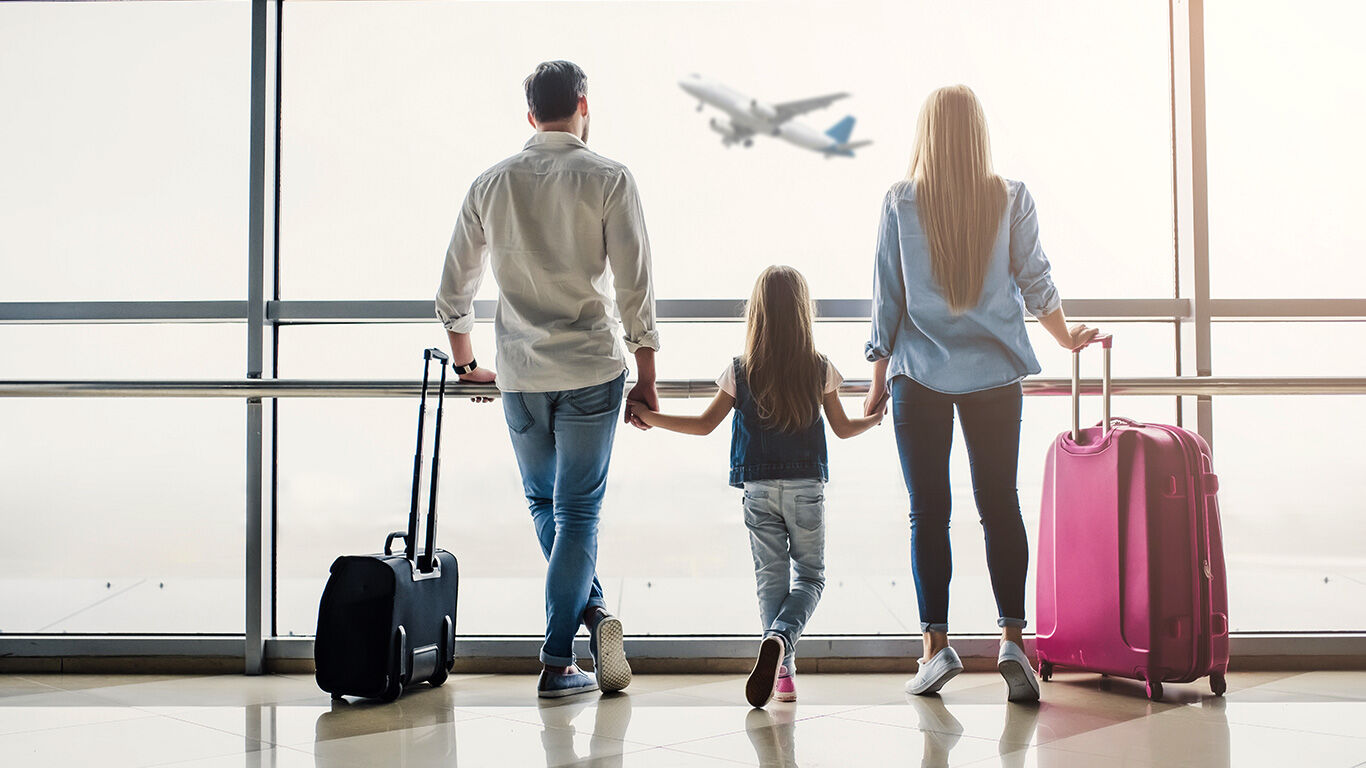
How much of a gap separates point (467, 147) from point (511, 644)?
1.32 metres

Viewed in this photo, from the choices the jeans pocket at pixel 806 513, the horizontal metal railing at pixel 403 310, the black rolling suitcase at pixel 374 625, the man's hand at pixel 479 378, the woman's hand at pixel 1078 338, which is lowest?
the black rolling suitcase at pixel 374 625

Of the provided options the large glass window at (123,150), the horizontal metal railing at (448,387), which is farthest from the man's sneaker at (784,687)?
the large glass window at (123,150)

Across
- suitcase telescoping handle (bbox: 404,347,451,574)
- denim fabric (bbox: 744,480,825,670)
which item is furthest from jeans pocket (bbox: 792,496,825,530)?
suitcase telescoping handle (bbox: 404,347,451,574)

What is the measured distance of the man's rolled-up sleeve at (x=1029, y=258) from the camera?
2.14m

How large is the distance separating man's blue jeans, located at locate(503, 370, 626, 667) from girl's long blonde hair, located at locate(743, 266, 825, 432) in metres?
0.30

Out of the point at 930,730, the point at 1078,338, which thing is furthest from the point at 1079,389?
the point at 930,730

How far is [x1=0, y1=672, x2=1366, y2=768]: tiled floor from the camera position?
160 cm

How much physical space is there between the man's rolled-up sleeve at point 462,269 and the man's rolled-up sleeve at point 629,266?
301 millimetres

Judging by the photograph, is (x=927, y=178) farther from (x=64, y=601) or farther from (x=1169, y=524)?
(x=64, y=601)

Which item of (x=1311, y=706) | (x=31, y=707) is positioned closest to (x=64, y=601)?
(x=31, y=707)

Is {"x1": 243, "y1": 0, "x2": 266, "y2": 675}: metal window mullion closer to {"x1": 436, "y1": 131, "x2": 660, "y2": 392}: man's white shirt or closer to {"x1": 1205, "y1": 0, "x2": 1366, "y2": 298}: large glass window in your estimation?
{"x1": 436, "y1": 131, "x2": 660, "y2": 392}: man's white shirt

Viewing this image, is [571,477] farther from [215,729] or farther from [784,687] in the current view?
[215,729]

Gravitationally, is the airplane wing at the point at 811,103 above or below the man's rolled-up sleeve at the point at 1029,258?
above

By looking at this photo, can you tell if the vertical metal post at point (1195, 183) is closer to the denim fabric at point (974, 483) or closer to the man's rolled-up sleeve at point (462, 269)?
the denim fabric at point (974, 483)
